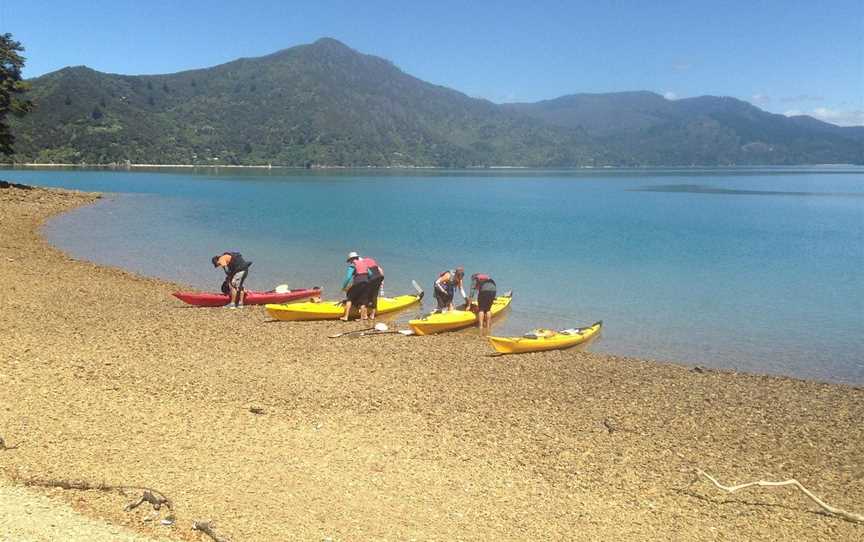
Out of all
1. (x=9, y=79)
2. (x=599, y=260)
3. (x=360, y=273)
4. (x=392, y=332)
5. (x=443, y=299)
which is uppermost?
(x=9, y=79)

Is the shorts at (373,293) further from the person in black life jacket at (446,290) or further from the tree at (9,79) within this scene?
the tree at (9,79)

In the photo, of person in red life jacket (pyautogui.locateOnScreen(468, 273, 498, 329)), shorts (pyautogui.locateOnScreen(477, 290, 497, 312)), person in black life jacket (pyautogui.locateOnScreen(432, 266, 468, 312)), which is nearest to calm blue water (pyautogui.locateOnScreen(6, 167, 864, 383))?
person in red life jacket (pyautogui.locateOnScreen(468, 273, 498, 329))

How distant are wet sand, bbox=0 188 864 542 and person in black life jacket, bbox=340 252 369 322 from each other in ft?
7.11

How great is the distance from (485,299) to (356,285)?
10.3ft

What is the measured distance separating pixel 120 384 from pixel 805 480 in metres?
9.59

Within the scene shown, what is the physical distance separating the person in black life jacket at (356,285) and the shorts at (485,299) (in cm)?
277

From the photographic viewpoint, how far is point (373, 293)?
17.8 m

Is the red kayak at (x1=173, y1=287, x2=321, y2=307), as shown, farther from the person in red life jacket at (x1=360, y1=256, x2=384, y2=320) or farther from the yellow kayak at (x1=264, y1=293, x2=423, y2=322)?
the person in red life jacket at (x1=360, y1=256, x2=384, y2=320)

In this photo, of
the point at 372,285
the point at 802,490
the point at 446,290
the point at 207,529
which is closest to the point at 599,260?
the point at 446,290

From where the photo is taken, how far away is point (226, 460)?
8.16 m

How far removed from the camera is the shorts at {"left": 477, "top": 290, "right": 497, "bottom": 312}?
17.2m

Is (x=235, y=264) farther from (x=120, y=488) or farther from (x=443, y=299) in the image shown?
(x=120, y=488)

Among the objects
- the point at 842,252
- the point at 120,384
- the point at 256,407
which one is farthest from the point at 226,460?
the point at 842,252

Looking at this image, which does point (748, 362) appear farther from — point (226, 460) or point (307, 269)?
point (307, 269)
